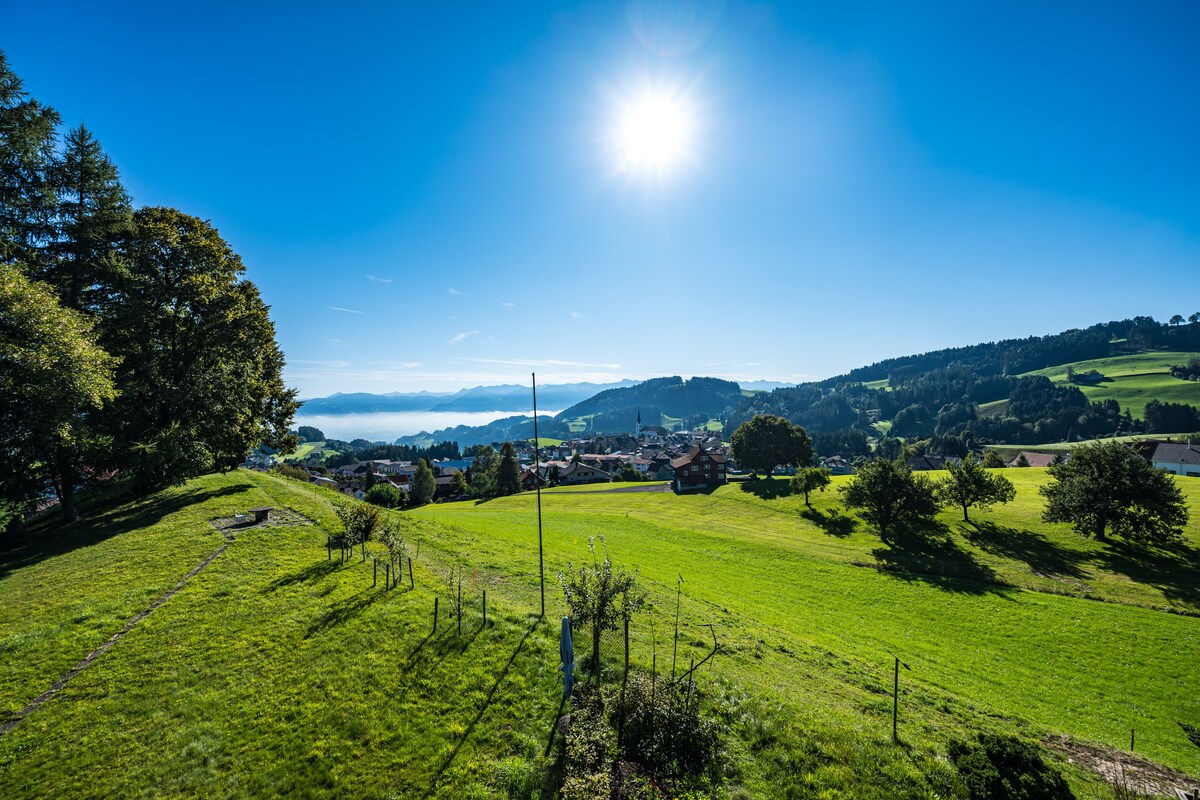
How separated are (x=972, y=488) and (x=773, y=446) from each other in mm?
32107

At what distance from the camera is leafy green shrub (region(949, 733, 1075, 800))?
29.8 ft

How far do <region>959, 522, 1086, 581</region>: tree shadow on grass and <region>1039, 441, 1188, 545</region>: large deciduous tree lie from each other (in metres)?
3.98

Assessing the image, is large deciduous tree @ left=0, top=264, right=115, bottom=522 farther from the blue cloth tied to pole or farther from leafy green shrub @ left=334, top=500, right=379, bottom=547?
the blue cloth tied to pole

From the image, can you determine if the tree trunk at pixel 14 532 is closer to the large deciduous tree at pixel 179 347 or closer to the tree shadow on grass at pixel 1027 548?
the large deciduous tree at pixel 179 347

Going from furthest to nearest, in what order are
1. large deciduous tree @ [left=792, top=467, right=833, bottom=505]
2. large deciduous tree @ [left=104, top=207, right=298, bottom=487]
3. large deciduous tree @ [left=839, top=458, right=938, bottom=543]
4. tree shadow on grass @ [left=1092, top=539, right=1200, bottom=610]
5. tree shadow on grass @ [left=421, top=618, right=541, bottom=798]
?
large deciduous tree @ [left=792, top=467, right=833, bottom=505]
large deciduous tree @ [left=839, top=458, right=938, bottom=543]
tree shadow on grass @ [left=1092, top=539, right=1200, bottom=610]
large deciduous tree @ [left=104, top=207, right=298, bottom=487]
tree shadow on grass @ [left=421, top=618, right=541, bottom=798]

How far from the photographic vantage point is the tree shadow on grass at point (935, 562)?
35.1 metres

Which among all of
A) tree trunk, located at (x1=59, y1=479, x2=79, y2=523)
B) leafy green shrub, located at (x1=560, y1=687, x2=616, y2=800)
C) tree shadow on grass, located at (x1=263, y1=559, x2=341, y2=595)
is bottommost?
leafy green shrub, located at (x1=560, y1=687, x2=616, y2=800)

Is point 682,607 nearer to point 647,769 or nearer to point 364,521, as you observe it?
point 647,769

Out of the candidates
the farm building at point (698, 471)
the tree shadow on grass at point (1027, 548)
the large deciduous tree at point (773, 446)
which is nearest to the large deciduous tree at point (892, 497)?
the tree shadow on grass at point (1027, 548)

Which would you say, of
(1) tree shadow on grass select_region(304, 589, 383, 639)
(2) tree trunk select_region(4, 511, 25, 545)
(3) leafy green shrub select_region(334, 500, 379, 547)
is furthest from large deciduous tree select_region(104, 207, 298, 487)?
(1) tree shadow on grass select_region(304, 589, 383, 639)

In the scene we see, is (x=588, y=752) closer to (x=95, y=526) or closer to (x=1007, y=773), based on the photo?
(x=1007, y=773)

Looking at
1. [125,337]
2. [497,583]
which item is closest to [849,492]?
[497,583]

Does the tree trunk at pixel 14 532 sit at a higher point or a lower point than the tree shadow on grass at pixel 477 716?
higher

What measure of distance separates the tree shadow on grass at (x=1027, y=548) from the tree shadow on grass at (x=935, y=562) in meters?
2.52
